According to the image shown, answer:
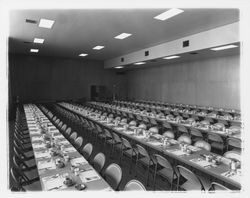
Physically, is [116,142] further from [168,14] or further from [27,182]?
[168,14]

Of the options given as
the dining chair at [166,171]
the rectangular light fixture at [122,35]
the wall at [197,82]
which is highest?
the rectangular light fixture at [122,35]

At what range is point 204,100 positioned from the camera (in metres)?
12.3

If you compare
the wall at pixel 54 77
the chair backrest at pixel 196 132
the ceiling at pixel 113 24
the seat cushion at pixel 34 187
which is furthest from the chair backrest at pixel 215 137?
the wall at pixel 54 77

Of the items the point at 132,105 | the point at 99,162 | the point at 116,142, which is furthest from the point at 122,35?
the point at 99,162

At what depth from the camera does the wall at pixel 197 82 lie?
10852 millimetres

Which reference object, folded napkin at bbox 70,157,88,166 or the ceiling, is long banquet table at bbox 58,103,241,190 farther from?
the ceiling

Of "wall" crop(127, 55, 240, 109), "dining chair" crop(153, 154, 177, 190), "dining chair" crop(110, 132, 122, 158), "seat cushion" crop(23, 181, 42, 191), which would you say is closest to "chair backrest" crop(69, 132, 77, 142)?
"dining chair" crop(110, 132, 122, 158)

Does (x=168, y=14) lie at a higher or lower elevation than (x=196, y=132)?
higher

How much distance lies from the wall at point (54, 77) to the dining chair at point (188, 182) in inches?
592

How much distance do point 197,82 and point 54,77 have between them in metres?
12.0

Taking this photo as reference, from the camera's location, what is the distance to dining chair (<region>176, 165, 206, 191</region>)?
3.01m

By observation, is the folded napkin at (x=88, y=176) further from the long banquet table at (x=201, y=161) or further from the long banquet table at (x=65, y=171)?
the long banquet table at (x=201, y=161)

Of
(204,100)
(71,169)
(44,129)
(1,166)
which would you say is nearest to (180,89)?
(204,100)

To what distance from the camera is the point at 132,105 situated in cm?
1475
